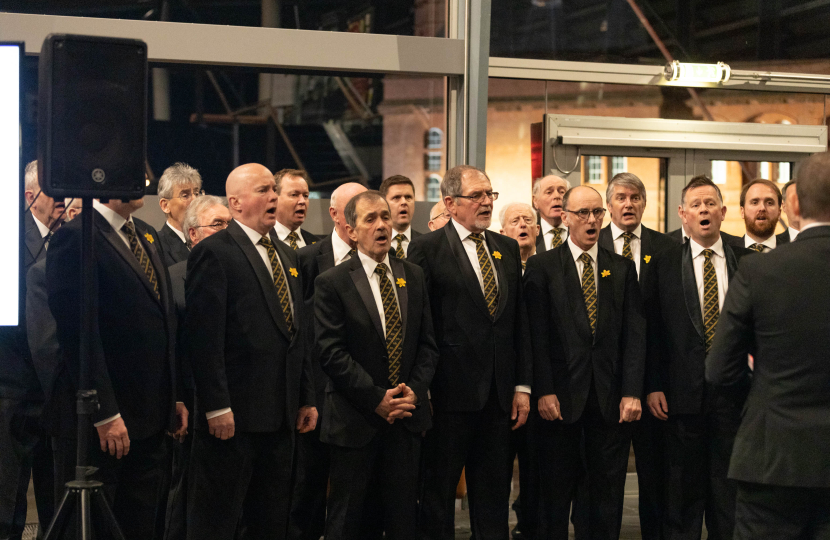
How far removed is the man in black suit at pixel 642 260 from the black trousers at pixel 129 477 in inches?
89.5

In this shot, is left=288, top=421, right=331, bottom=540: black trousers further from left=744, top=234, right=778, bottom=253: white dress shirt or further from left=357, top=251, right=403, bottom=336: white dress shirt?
left=744, top=234, right=778, bottom=253: white dress shirt

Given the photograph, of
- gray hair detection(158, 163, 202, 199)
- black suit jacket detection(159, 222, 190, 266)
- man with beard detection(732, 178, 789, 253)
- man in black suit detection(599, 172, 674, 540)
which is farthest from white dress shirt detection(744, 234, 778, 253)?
gray hair detection(158, 163, 202, 199)

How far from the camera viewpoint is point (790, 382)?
2592mm

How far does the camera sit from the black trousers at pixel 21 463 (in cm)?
385

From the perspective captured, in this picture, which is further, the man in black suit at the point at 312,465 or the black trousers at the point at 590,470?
the man in black suit at the point at 312,465

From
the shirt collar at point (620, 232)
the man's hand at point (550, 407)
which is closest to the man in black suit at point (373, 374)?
the man's hand at point (550, 407)

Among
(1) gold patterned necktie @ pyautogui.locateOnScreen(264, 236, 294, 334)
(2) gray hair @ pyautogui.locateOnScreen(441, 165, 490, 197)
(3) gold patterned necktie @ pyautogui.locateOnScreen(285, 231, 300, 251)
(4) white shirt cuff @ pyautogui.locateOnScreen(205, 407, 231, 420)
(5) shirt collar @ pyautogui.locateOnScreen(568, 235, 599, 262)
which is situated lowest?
(4) white shirt cuff @ pyautogui.locateOnScreen(205, 407, 231, 420)

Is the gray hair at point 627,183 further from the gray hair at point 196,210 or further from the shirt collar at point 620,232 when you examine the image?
the gray hair at point 196,210

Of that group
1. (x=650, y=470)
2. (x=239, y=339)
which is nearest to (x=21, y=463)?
(x=239, y=339)

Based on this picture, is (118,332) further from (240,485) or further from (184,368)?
(240,485)

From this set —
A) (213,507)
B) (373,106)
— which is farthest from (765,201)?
(373,106)

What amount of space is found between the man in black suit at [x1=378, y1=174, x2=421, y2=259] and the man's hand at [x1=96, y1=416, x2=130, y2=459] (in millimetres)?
2033

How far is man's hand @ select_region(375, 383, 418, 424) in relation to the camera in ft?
11.3

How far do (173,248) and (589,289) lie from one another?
2308 mm
